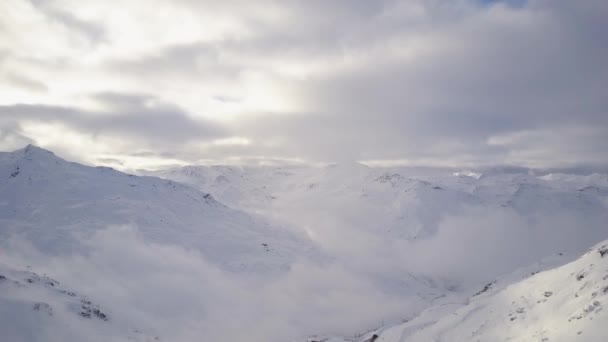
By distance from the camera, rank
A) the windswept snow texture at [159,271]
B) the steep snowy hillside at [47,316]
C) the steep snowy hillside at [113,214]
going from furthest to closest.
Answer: the steep snowy hillside at [113,214], the windswept snow texture at [159,271], the steep snowy hillside at [47,316]

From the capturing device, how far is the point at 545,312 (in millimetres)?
30578

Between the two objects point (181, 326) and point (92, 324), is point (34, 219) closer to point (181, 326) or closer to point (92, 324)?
point (181, 326)

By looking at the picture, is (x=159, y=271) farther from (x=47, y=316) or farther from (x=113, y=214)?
(x=47, y=316)

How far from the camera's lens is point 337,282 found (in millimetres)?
159750

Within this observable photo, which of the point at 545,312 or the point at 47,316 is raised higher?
the point at 545,312

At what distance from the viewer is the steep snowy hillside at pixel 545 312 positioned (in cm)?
2558

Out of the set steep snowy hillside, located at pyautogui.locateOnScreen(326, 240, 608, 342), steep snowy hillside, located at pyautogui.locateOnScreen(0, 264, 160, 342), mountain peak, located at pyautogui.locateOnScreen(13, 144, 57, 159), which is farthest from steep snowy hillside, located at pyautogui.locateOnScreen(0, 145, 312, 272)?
steep snowy hillside, located at pyautogui.locateOnScreen(326, 240, 608, 342)

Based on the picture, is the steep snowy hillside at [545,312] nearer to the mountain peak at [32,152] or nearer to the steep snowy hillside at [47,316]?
the steep snowy hillside at [47,316]

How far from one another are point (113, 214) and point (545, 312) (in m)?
136

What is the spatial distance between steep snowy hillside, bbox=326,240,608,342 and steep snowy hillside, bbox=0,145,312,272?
105402 millimetres

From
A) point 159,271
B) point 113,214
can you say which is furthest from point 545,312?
point 113,214

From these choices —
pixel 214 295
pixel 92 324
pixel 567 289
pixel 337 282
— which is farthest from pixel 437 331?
pixel 337 282

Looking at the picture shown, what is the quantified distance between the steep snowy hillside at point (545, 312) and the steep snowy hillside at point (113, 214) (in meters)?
105

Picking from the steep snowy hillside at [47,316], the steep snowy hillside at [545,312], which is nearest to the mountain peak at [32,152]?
the steep snowy hillside at [47,316]
